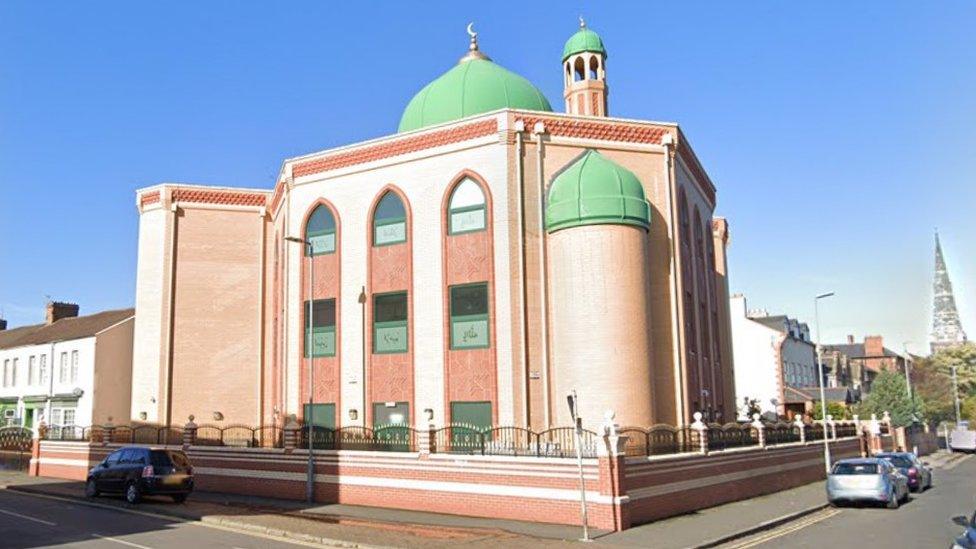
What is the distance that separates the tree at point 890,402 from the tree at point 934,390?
9690 millimetres

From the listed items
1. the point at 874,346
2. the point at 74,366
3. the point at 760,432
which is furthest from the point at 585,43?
the point at 874,346

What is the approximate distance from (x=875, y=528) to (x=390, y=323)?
1628 centimetres

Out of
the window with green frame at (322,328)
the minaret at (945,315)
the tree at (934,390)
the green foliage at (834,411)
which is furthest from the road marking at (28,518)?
A: the minaret at (945,315)

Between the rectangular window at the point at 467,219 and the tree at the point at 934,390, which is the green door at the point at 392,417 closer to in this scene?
the rectangular window at the point at 467,219

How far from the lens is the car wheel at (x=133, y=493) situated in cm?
2253

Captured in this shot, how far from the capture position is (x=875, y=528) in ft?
60.1

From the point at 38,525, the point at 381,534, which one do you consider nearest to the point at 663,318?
the point at 381,534

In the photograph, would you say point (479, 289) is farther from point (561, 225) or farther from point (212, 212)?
point (212, 212)

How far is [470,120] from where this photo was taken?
27.1 m

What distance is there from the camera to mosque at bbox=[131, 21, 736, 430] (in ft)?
82.2

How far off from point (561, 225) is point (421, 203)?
5.37 metres

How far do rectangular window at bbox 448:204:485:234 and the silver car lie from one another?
42.8 feet

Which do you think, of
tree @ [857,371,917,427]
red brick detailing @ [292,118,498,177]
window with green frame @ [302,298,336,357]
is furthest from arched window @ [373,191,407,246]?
tree @ [857,371,917,427]

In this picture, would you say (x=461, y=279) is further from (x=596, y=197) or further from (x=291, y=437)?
(x=291, y=437)
